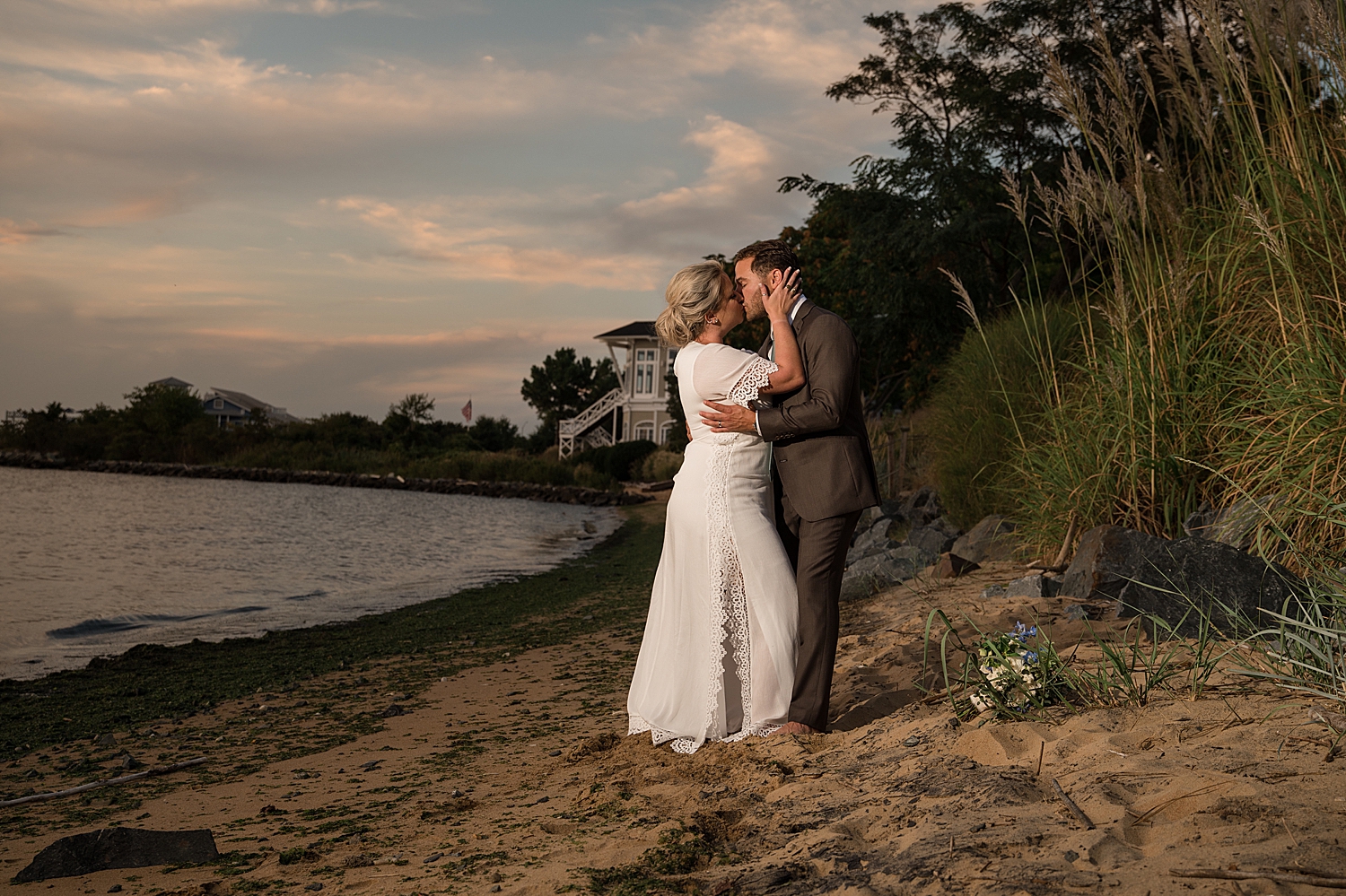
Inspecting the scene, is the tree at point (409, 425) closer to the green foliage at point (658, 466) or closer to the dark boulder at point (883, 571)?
the green foliage at point (658, 466)

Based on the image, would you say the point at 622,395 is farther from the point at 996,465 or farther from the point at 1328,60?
the point at 1328,60

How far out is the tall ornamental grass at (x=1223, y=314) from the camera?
4551 millimetres

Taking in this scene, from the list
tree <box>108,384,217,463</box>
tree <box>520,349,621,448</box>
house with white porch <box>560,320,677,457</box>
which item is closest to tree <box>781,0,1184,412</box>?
house with white porch <box>560,320,677,457</box>

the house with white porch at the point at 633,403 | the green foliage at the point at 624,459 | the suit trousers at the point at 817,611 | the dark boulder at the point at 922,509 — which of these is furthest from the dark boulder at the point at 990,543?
the house with white porch at the point at 633,403

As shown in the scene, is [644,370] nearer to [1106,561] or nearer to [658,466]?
[658,466]

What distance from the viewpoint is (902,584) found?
7.85 meters

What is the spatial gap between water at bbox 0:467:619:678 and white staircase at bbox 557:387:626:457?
20.2m

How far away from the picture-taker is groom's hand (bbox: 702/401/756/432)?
4.05 m

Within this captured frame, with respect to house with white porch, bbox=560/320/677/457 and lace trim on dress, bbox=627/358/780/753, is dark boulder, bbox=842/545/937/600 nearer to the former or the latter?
lace trim on dress, bbox=627/358/780/753

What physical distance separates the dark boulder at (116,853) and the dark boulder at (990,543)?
18.8 ft

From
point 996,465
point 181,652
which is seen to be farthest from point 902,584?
point 181,652

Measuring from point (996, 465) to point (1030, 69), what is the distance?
1371cm

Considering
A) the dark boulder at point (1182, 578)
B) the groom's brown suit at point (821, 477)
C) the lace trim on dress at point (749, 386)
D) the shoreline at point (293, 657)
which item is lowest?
the shoreline at point (293, 657)

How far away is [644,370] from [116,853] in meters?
49.1
